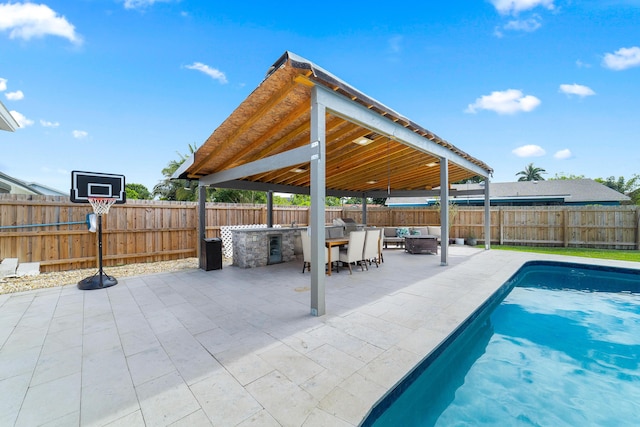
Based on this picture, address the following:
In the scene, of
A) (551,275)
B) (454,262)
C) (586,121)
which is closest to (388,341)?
(454,262)

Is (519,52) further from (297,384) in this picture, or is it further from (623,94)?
(297,384)

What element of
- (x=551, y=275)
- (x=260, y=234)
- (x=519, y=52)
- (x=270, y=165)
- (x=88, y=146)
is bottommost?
(x=551, y=275)

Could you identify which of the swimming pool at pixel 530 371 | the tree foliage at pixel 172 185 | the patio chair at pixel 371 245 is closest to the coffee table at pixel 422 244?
the patio chair at pixel 371 245

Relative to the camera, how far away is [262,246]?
718 cm

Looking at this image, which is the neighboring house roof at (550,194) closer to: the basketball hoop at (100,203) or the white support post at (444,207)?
the white support post at (444,207)

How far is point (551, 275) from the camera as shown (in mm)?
7043

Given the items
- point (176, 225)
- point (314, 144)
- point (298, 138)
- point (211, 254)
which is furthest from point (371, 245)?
point (176, 225)

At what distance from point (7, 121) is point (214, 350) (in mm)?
6407

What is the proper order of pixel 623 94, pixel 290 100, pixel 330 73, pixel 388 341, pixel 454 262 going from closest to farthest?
pixel 388 341 → pixel 330 73 → pixel 290 100 → pixel 454 262 → pixel 623 94

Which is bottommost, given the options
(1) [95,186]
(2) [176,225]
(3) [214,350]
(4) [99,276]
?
(3) [214,350]

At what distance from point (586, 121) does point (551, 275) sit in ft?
40.3

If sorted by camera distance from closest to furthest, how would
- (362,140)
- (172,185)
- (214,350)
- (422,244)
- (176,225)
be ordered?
(214,350) → (362,140) → (176,225) → (422,244) → (172,185)

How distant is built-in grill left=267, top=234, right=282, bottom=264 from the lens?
7421 millimetres

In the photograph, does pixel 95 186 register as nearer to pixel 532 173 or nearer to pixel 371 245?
pixel 371 245
